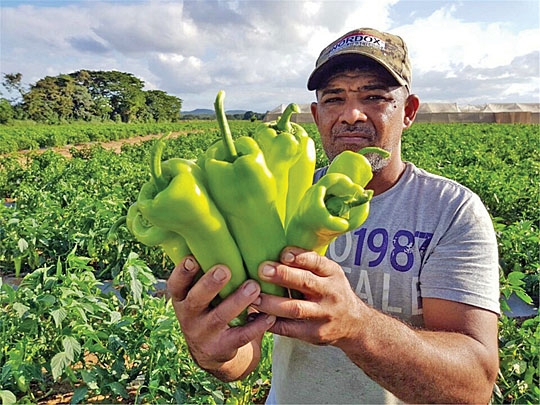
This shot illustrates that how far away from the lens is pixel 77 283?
3.21 meters

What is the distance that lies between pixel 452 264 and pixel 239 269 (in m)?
0.95

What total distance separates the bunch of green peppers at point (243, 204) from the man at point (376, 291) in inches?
2.1

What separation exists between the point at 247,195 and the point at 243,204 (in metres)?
0.03

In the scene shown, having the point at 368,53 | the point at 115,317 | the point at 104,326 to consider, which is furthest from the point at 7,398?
the point at 368,53

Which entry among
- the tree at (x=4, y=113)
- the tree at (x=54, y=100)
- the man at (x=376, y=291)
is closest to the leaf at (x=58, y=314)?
the man at (x=376, y=291)

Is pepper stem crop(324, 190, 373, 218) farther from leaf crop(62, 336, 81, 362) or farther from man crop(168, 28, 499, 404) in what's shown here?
leaf crop(62, 336, 81, 362)

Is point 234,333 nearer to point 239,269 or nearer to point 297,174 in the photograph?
point 239,269

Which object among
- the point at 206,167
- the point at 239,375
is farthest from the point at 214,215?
the point at 239,375

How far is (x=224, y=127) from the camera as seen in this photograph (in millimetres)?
1176

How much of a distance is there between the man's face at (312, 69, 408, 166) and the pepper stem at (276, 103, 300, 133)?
80 cm

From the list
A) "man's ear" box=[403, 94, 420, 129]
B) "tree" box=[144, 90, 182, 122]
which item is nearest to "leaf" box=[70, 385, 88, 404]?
"man's ear" box=[403, 94, 420, 129]

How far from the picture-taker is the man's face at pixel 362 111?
214 centimetres

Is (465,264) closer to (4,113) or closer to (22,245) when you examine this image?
(22,245)

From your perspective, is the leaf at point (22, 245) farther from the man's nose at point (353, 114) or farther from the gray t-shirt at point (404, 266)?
the man's nose at point (353, 114)
